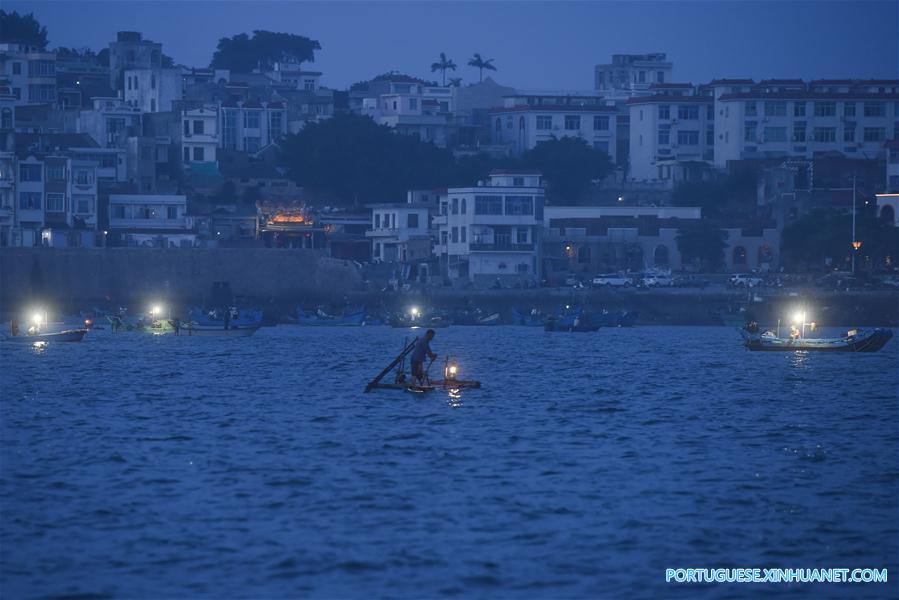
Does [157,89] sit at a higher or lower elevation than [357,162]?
higher

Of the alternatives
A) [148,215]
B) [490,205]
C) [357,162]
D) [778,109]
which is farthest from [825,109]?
[148,215]

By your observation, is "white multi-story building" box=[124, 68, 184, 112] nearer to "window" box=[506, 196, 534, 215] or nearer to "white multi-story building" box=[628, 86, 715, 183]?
"white multi-story building" box=[628, 86, 715, 183]

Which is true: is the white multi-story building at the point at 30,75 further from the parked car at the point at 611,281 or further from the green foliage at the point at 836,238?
the green foliage at the point at 836,238

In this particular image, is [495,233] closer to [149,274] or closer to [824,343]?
[149,274]

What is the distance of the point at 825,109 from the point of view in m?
120

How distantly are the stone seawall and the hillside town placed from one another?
1812 mm

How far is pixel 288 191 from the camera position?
370 feet

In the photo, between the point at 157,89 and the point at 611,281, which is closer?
the point at 611,281

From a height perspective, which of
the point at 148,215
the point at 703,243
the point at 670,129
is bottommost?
the point at 703,243

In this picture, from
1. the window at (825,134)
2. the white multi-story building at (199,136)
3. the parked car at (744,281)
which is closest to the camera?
the parked car at (744,281)

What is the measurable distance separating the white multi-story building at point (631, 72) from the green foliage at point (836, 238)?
62.5m

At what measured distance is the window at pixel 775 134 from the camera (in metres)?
120

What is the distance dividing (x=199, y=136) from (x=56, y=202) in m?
19.3

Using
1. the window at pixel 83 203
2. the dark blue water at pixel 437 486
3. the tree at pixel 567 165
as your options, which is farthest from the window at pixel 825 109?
the dark blue water at pixel 437 486
